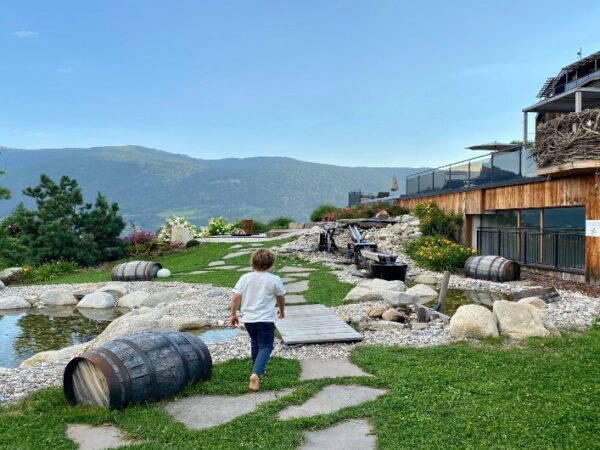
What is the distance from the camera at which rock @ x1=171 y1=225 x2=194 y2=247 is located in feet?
78.6

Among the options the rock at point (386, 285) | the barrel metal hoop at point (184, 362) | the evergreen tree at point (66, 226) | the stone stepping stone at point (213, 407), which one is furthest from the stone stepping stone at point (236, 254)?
the stone stepping stone at point (213, 407)

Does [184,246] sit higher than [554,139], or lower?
lower

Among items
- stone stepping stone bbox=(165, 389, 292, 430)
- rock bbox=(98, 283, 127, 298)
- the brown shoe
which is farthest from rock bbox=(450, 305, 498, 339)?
rock bbox=(98, 283, 127, 298)

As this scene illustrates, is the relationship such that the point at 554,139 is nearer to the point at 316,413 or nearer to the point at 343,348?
the point at 343,348

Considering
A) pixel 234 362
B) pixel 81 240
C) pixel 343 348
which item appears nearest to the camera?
pixel 234 362

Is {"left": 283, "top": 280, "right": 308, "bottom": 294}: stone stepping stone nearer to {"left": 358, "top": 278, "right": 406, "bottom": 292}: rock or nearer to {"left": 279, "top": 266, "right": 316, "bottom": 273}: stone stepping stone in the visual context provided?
{"left": 358, "top": 278, "right": 406, "bottom": 292}: rock

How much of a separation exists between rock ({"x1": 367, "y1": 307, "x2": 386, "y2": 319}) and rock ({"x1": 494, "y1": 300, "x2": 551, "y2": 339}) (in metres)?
2.02

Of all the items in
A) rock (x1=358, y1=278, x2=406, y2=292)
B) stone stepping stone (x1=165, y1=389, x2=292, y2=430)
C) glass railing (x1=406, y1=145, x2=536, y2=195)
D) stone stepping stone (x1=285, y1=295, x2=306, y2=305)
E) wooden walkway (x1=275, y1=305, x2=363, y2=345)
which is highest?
glass railing (x1=406, y1=145, x2=536, y2=195)

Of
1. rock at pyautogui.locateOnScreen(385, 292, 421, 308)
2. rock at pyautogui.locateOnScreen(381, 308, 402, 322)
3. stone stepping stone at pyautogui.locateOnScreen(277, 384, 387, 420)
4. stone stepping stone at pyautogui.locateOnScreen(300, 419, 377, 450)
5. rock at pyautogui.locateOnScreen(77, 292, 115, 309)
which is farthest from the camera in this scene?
rock at pyautogui.locateOnScreen(77, 292, 115, 309)

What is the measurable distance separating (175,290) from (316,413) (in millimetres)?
9052

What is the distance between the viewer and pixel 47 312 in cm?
1205

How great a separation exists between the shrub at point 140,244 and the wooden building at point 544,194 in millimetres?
12513

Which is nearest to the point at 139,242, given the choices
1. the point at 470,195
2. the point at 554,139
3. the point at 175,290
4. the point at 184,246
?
the point at 184,246

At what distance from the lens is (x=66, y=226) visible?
2088cm
